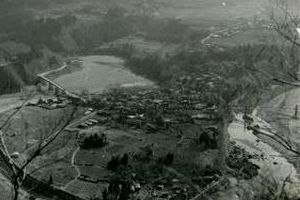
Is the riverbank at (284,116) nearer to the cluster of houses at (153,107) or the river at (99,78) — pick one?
the cluster of houses at (153,107)

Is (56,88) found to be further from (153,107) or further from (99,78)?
(153,107)

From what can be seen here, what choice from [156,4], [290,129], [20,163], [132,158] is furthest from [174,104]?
[156,4]

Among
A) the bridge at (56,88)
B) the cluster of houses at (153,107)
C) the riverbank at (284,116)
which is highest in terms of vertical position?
the cluster of houses at (153,107)

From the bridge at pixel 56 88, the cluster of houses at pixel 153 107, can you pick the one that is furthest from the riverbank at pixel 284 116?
the bridge at pixel 56 88

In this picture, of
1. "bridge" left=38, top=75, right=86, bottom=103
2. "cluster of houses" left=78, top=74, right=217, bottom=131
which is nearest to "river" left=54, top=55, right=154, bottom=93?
"bridge" left=38, top=75, right=86, bottom=103

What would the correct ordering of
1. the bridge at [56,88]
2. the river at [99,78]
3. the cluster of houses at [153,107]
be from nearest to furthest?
1. the cluster of houses at [153,107]
2. the bridge at [56,88]
3. the river at [99,78]

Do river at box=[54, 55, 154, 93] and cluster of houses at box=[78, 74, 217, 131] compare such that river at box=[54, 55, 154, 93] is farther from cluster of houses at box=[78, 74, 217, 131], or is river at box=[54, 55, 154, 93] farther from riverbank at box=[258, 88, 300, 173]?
riverbank at box=[258, 88, 300, 173]

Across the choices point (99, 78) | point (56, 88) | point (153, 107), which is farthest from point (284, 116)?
point (56, 88)
